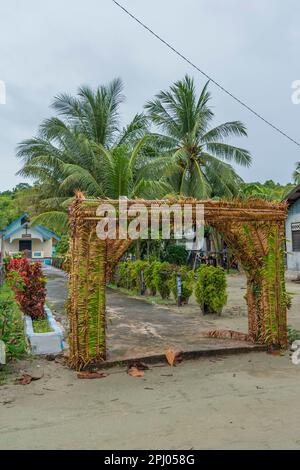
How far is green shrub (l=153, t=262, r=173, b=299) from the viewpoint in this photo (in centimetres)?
1320

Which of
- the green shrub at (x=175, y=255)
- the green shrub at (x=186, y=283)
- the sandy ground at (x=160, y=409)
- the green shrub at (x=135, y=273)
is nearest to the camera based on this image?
the sandy ground at (x=160, y=409)

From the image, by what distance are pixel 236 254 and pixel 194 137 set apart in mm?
16700

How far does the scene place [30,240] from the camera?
33938mm

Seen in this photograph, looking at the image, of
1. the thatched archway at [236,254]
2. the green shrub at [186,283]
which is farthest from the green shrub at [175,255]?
the thatched archway at [236,254]

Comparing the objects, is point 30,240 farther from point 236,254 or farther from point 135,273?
point 236,254

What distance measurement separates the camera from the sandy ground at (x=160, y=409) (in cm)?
359

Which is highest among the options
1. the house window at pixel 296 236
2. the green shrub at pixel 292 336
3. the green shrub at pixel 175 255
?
the house window at pixel 296 236

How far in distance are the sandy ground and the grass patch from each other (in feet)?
3.04

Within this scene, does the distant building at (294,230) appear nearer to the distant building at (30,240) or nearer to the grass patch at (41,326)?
the grass patch at (41,326)

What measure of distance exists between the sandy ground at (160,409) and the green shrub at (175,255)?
52.3 feet

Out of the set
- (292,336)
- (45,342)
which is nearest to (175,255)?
(292,336)
